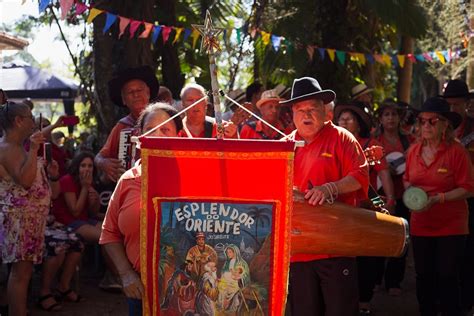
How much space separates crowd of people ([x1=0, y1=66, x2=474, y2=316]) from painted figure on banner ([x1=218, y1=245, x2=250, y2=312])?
8cm

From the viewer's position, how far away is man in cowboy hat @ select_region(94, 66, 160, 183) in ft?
20.0

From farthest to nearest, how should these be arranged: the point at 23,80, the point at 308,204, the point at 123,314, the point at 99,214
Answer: the point at 23,80
the point at 99,214
the point at 123,314
the point at 308,204

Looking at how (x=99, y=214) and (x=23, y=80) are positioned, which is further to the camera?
(x=23, y=80)

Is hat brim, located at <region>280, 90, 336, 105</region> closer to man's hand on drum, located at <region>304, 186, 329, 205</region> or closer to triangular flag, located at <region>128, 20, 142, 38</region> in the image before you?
man's hand on drum, located at <region>304, 186, 329, 205</region>

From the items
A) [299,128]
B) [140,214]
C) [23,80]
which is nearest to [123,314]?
[299,128]

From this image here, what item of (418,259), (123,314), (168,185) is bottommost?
(123,314)

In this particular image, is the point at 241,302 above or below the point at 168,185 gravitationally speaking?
below

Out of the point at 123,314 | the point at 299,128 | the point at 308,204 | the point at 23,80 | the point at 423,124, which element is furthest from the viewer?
the point at 23,80

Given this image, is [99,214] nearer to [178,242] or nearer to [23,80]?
[178,242]

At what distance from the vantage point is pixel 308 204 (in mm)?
4352

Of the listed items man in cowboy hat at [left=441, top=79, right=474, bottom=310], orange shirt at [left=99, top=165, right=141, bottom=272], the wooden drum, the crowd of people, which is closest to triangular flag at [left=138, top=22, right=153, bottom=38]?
the crowd of people

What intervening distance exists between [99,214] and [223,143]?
4631mm

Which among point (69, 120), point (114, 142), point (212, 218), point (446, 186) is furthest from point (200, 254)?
point (69, 120)

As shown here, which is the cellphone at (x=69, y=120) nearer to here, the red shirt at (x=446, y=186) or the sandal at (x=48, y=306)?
the sandal at (x=48, y=306)
